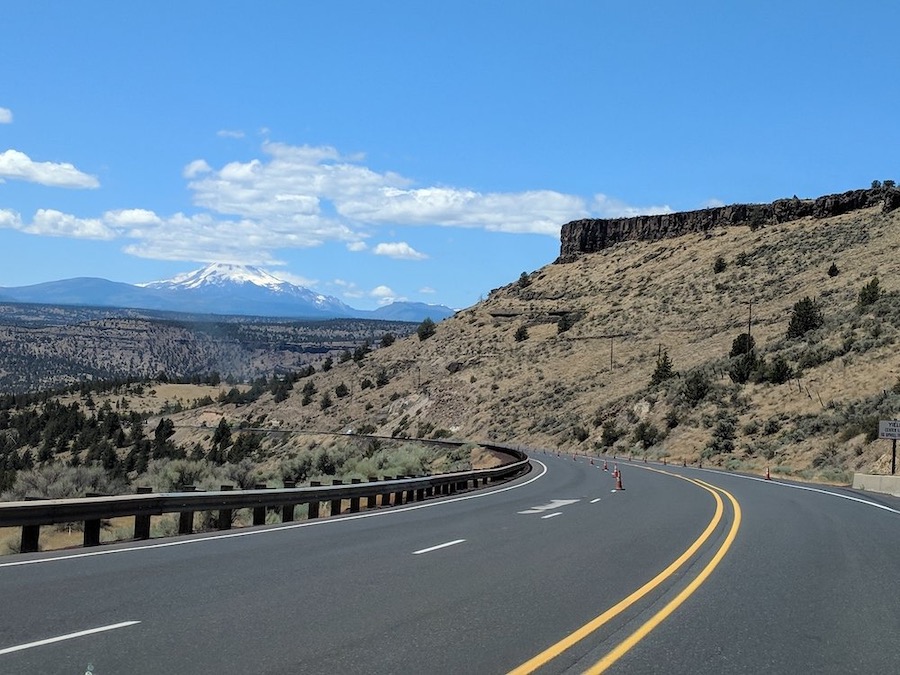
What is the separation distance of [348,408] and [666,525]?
8089 cm

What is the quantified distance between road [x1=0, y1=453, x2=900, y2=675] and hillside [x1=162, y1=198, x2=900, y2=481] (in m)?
26.2

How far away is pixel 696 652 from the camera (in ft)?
23.1

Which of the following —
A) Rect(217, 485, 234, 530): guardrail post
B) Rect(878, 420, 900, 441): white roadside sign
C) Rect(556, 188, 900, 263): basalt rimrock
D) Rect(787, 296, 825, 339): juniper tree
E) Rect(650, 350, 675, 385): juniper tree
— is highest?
Rect(556, 188, 900, 263): basalt rimrock

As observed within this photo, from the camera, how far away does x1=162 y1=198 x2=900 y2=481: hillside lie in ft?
164

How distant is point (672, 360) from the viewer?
247 feet

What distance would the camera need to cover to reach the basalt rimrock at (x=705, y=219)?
103500 millimetres

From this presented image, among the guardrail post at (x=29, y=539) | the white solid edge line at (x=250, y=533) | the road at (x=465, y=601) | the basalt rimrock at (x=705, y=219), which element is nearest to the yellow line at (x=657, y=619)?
Answer: the road at (x=465, y=601)

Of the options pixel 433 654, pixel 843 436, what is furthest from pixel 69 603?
pixel 843 436

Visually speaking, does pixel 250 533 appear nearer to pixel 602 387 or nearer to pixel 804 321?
pixel 804 321

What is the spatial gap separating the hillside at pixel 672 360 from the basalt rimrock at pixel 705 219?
78.0 inches

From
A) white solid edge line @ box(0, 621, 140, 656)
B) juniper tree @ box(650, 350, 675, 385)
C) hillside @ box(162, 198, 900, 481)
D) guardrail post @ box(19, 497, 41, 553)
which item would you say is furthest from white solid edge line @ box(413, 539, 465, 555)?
juniper tree @ box(650, 350, 675, 385)

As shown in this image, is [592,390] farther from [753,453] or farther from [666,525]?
[666,525]

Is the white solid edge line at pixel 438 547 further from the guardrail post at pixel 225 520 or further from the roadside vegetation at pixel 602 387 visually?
the roadside vegetation at pixel 602 387

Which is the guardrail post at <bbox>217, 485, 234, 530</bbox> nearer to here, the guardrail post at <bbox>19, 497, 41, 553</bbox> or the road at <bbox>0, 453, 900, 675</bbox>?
the road at <bbox>0, 453, 900, 675</bbox>
